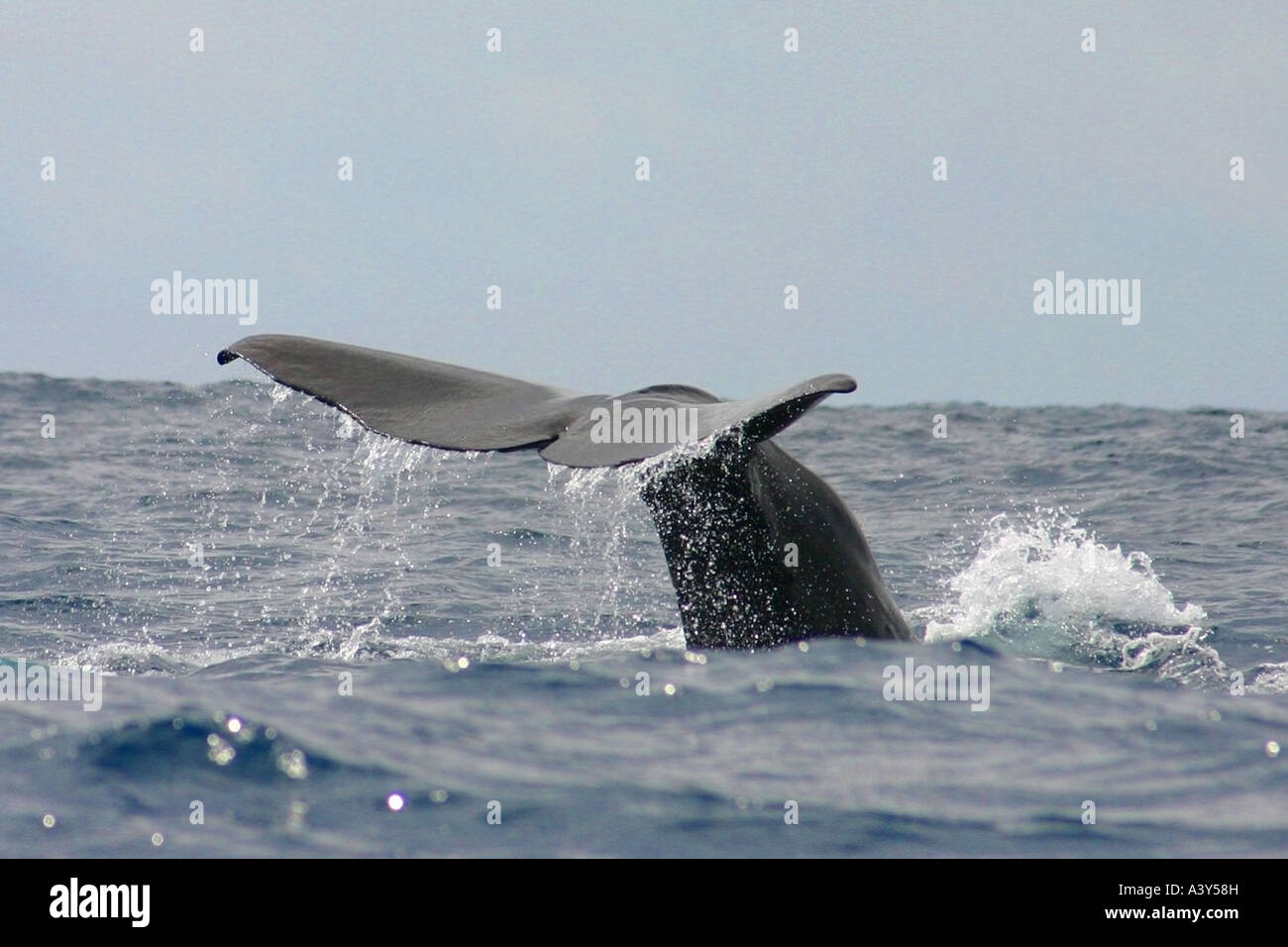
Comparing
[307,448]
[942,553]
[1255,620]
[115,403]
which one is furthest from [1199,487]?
[115,403]

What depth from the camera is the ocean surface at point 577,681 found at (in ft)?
16.4

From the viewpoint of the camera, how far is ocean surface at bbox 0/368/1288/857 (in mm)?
4988

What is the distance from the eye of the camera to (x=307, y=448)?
2164cm

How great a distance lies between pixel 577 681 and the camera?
7.03m

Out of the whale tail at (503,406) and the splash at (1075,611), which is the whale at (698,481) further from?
the splash at (1075,611)

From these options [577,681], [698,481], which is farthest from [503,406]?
[577,681]

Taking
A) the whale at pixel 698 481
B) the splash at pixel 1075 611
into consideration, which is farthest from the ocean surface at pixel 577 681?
the whale at pixel 698 481

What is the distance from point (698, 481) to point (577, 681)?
1168 millimetres

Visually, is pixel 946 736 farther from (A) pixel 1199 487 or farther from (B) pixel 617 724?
(A) pixel 1199 487

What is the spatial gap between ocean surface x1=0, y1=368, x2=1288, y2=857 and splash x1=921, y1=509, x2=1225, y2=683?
0.16ft

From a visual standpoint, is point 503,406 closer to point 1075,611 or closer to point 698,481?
point 698,481
